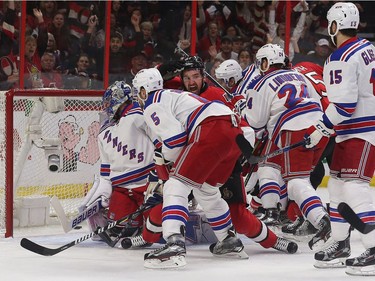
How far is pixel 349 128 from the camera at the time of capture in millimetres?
4719

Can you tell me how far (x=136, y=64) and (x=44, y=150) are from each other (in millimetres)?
1889

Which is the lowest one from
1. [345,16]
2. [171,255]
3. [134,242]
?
[134,242]

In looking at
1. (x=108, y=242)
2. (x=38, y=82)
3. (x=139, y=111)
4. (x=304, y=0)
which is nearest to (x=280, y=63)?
(x=139, y=111)

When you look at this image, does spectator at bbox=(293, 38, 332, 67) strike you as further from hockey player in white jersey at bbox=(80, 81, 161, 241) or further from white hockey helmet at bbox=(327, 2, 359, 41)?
white hockey helmet at bbox=(327, 2, 359, 41)

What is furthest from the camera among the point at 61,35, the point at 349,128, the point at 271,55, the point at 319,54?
the point at 319,54

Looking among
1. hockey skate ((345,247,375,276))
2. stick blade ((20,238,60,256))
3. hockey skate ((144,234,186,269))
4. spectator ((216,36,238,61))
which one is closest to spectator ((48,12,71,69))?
spectator ((216,36,238,61))

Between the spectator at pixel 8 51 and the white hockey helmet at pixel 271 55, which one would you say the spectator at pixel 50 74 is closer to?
the spectator at pixel 8 51

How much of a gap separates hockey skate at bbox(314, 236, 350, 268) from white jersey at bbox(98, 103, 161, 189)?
1174 mm

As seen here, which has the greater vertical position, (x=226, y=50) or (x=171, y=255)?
(x=226, y=50)

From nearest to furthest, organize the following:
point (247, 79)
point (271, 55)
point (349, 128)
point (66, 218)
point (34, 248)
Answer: point (349, 128)
point (34, 248)
point (66, 218)
point (271, 55)
point (247, 79)

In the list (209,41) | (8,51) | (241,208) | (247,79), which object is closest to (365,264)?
(241,208)

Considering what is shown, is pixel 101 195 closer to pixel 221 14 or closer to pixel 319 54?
pixel 221 14

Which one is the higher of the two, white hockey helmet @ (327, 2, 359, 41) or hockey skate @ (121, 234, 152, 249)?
white hockey helmet @ (327, 2, 359, 41)

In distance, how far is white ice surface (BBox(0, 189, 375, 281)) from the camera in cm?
465
